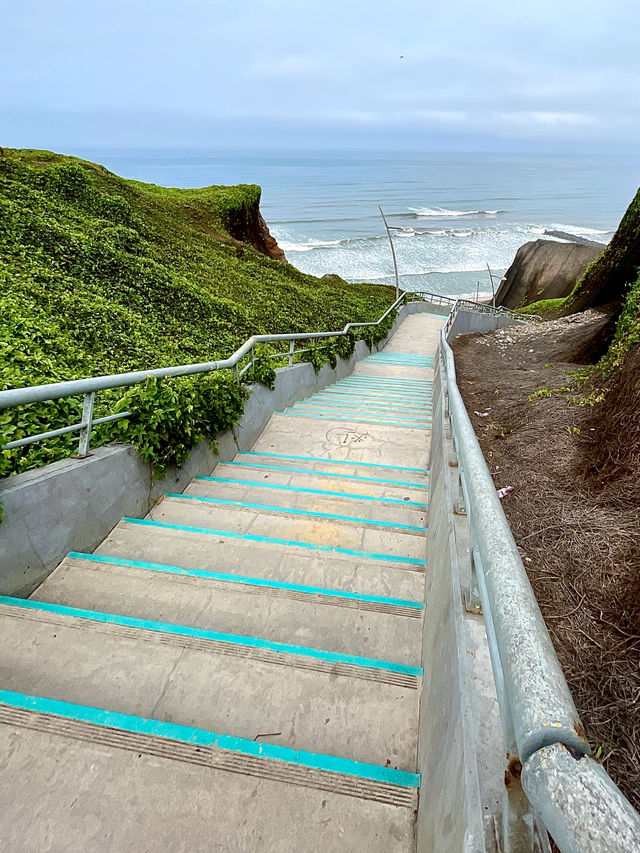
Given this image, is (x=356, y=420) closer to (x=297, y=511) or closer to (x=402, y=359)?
(x=297, y=511)

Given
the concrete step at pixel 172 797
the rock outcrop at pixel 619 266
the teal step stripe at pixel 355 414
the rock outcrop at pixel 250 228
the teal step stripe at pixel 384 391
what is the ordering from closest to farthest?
the concrete step at pixel 172 797 < the teal step stripe at pixel 355 414 < the teal step stripe at pixel 384 391 < the rock outcrop at pixel 619 266 < the rock outcrop at pixel 250 228

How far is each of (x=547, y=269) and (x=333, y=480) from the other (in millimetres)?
33212

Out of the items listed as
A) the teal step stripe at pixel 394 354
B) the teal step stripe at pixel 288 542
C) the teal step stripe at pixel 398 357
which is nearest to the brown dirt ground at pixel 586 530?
the teal step stripe at pixel 288 542

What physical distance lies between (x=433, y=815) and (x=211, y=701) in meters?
0.98

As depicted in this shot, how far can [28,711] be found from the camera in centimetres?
185

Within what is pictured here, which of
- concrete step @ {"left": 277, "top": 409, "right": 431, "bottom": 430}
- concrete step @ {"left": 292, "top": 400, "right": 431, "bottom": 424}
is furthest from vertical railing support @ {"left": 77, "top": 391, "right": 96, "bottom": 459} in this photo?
concrete step @ {"left": 292, "top": 400, "right": 431, "bottom": 424}

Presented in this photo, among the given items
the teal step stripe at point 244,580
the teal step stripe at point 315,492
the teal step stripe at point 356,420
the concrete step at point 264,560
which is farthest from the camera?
the teal step stripe at point 356,420

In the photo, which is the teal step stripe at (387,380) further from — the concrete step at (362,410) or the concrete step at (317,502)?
the concrete step at (317,502)

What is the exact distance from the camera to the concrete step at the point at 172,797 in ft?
5.01

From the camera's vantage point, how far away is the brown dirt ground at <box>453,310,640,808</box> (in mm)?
2297

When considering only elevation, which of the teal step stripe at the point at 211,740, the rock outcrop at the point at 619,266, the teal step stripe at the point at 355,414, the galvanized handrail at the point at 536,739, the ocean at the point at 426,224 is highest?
the ocean at the point at 426,224

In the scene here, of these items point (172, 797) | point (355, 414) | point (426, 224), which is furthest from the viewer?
point (426, 224)

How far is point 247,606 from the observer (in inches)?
105

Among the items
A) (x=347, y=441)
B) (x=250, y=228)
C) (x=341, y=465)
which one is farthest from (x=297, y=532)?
(x=250, y=228)
